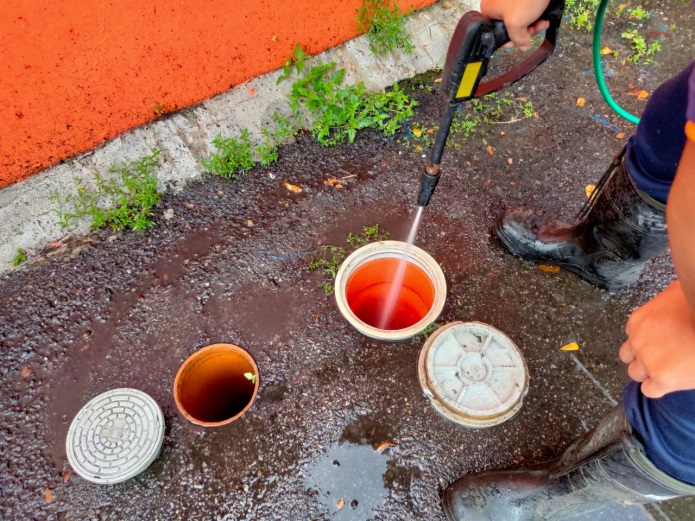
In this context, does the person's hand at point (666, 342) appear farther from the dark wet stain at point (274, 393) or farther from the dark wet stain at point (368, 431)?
the dark wet stain at point (274, 393)

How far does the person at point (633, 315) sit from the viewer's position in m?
0.99

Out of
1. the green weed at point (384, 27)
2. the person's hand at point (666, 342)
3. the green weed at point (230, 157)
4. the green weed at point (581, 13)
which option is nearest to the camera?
the person's hand at point (666, 342)

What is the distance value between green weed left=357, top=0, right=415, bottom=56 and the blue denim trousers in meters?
2.05

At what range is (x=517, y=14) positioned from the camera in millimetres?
1470

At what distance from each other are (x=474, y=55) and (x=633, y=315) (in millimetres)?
976

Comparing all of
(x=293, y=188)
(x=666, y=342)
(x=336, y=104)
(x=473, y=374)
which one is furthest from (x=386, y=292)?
(x=666, y=342)

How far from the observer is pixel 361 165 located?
310 centimetres

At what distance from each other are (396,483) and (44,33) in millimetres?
2791

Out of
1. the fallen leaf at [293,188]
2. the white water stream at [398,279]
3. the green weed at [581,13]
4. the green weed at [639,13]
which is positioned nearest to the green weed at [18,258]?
the fallen leaf at [293,188]

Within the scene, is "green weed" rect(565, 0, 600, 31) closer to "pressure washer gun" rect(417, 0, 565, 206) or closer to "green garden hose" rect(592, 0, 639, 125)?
"green garden hose" rect(592, 0, 639, 125)

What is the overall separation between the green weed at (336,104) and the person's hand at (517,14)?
1.59 meters

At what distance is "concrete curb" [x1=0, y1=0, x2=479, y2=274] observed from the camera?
2709 mm

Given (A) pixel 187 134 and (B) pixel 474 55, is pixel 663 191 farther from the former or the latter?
(A) pixel 187 134

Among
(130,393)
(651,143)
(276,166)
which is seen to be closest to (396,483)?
(130,393)
